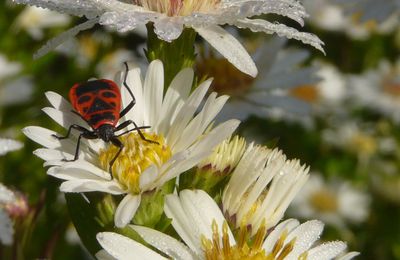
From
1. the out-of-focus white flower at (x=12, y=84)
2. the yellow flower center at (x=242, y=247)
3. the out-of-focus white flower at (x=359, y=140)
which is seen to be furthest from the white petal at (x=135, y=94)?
the out-of-focus white flower at (x=359, y=140)

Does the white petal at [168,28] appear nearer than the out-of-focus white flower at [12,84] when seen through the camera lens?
Yes

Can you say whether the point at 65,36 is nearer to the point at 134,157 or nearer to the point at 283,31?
the point at 134,157

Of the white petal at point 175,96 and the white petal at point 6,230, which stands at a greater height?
the white petal at point 175,96

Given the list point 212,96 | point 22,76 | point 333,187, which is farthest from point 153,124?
point 333,187

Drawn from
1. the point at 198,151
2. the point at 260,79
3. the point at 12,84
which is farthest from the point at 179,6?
the point at 12,84

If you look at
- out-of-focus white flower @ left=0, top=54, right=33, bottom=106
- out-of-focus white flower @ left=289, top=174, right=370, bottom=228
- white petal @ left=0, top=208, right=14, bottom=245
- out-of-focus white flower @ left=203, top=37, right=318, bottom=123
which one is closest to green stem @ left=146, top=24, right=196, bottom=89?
white petal @ left=0, top=208, right=14, bottom=245

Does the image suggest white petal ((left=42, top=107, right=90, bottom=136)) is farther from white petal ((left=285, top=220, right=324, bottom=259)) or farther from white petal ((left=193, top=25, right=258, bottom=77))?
white petal ((left=285, top=220, right=324, bottom=259))

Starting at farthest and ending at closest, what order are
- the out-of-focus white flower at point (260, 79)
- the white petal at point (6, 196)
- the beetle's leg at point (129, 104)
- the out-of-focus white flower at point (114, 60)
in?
the out-of-focus white flower at point (114, 60), the out-of-focus white flower at point (260, 79), the white petal at point (6, 196), the beetle's leg at point (129, 104)

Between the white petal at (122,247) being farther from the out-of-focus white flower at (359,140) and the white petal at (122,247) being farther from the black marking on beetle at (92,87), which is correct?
the out-of-focus white flower at (359,140)

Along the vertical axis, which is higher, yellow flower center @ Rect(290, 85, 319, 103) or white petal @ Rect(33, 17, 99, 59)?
yellow flower center @ Rect(290, 85, 319, 103)
